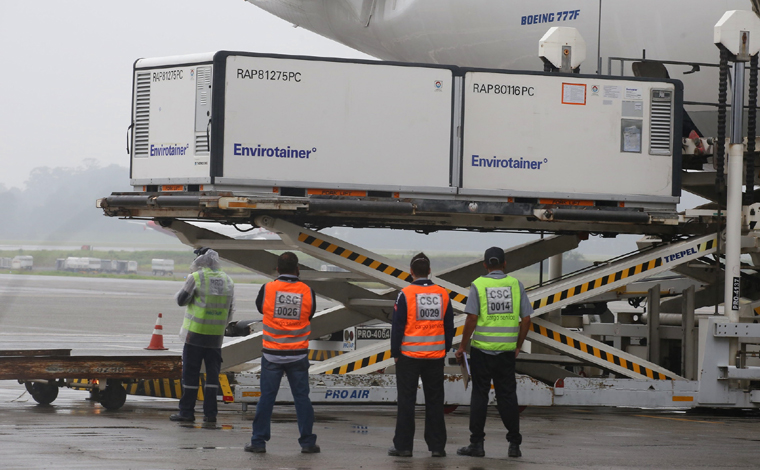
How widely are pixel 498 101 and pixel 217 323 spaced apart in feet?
12.3

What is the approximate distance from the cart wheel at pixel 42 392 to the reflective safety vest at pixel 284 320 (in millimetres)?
4341

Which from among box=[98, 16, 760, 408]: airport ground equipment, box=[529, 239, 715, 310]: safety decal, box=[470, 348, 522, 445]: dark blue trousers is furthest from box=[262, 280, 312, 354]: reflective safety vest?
box=[529, 239, 715, 310]: safety decal

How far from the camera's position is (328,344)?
13289 mm

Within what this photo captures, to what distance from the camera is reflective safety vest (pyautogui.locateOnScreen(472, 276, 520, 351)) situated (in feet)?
28.0

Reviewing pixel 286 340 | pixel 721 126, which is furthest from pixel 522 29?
pixel 286 340

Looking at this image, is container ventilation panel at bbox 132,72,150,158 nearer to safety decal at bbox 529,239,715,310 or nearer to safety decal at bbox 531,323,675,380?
safety decal at bbox 529,239,715,310

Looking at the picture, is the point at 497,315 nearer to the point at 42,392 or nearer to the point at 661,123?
the point at 661,123

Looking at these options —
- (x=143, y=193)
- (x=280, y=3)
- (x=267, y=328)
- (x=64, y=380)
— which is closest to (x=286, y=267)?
(x=267, y=328)

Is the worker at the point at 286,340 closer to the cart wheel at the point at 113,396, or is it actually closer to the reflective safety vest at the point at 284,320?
the reflective safety vest at the point at 284,320

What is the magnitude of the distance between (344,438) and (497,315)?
1874 millimetres

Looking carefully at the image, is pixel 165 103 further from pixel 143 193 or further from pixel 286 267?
pixel 286 267

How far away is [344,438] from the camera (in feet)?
30.2

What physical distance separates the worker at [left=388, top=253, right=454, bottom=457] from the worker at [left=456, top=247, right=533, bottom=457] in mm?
326

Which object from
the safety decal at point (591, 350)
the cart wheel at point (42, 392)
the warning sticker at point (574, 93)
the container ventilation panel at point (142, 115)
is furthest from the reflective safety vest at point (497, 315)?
the cart wheel at point (42, 392)
